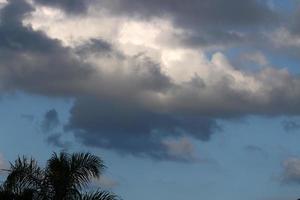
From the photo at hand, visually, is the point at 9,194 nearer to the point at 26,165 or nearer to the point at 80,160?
the point at 26,165

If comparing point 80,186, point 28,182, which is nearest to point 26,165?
point 28,182

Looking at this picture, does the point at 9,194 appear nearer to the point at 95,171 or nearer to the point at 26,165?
the point at 26,165

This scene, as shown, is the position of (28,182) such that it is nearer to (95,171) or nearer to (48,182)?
(48,182)

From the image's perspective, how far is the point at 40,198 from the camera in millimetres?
31203

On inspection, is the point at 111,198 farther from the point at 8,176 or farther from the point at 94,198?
the point at 8,176

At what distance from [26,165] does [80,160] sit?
107 inches

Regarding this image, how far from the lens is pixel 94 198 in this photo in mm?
31047

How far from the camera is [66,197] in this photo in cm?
3069

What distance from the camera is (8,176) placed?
31.2 metres

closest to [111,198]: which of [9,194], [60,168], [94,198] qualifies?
[94,198]

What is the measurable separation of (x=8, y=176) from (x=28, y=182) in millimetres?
1019

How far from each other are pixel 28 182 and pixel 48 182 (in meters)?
1.19

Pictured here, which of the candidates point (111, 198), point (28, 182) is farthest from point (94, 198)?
point (28, 182)

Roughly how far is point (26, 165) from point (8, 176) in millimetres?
1006
